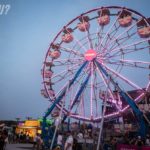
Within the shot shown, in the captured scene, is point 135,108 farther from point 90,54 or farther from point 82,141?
point 90,54

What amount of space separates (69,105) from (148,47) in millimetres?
7123

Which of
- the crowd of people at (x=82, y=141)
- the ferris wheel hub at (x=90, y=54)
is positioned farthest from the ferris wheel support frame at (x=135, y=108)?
the ferris wheel hub at (x=90, y=54)

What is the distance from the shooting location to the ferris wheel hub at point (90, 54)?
23.6 m

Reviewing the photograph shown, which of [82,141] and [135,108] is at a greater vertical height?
[135,108]

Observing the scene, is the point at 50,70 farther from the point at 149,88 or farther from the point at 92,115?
the point at 149,88

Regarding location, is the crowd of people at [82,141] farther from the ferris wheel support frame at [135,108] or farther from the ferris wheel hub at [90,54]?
the ferris wheel hub at [90,54]

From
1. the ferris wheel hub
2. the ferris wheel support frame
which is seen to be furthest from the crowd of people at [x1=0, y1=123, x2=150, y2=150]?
the ferris wheel hub

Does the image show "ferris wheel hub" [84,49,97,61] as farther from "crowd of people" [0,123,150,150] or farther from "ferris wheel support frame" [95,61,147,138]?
"crowd of people" [0,123,150,150]

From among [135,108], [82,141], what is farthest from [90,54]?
[82,141]

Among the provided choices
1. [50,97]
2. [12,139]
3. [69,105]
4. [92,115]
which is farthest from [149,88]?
[12,139]

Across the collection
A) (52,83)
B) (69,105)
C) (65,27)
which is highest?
(65,27)

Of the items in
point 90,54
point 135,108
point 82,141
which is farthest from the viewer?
point 90,54

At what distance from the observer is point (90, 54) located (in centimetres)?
2386

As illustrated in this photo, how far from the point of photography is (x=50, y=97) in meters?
26.2
